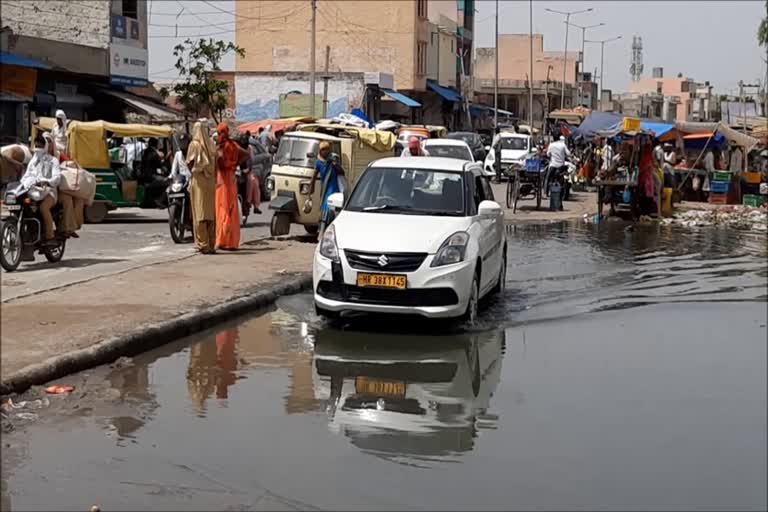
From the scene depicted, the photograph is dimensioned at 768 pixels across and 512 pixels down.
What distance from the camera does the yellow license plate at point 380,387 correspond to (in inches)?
313

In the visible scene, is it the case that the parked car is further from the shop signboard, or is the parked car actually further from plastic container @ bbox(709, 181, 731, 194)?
plastic container @ bbox(709, 181, 731, 194)

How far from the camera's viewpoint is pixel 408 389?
8102 millimetres

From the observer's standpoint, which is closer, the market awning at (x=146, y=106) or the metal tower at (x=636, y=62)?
the market awning at (x=146, y=106)

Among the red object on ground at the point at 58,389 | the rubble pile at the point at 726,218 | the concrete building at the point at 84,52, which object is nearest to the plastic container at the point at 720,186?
the rubble pile at the point at 726,218

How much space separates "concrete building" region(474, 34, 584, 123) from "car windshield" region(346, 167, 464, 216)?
7591cm

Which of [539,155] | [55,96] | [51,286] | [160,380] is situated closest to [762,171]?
[539,155]

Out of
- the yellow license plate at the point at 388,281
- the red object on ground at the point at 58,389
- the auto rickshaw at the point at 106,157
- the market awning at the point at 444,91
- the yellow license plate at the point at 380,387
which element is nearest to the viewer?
the red object on ground at the point at 58,389

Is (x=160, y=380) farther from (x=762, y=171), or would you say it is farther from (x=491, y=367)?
(x=762, y=171)

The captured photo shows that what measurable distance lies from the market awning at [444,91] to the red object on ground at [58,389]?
59.5 m

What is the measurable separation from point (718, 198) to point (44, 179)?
22.2m

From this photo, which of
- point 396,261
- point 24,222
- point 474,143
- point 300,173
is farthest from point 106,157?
point 474,143

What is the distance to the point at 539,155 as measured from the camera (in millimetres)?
27922

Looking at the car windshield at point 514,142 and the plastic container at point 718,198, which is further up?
the car windshield at point 514,142

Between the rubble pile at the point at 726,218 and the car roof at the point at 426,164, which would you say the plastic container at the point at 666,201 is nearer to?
the rubble pile at the point at 726,218
